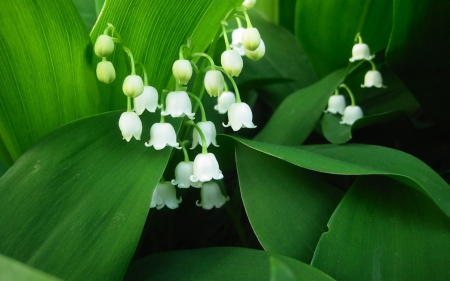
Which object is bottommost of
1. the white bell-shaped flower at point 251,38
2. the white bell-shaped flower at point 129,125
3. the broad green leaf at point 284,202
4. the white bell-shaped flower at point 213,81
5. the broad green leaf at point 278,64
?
the broad green leaf at point 278,64

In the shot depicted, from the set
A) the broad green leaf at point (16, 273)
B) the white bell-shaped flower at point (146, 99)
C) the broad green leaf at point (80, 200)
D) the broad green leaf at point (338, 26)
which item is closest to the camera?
the broad green leaf at point (16, 273)

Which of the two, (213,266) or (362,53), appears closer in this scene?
(213,266)

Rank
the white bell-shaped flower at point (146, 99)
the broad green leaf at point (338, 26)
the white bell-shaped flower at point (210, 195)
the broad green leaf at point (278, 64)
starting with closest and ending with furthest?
the white bell-shaped flower at point (146, 99) → the white bell-shaped flower at point (210, 195) → the broad green leaf at point (338, 26) → the broad green leaf at point (278, 64)

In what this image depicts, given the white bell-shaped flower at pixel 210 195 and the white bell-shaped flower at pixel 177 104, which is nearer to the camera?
the white bell-shaped flower at pixel 177 104

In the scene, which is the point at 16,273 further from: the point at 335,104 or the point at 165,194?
the point at 335,104

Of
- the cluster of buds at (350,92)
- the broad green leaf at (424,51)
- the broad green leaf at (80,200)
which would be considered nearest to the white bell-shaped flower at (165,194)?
the broad green leaf at (80,200)

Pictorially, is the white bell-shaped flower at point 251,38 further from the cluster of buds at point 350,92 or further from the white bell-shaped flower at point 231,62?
the cluster of buds at point 350,92

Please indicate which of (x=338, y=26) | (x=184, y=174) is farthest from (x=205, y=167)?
(x=338, y=26)
